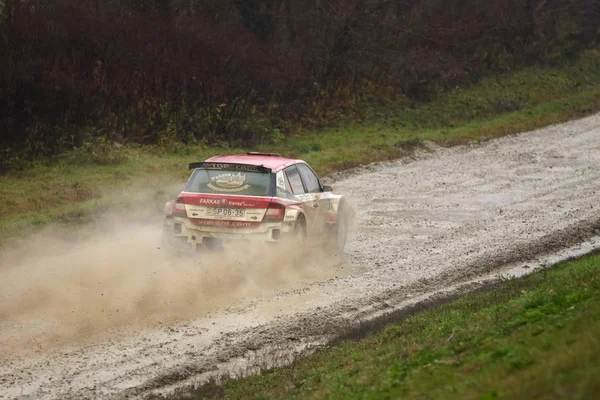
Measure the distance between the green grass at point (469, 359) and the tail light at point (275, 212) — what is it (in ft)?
8.58

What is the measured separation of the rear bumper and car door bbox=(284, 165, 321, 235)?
0.87 metres

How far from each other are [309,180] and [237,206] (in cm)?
215

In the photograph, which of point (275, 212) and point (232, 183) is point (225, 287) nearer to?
point (275, 212)

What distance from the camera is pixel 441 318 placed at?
34.6 feet

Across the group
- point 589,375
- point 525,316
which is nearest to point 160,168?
point 525,316

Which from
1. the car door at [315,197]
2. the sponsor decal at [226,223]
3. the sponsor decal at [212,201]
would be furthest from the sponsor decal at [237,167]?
the car door at [315,197]

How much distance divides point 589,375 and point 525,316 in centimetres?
310

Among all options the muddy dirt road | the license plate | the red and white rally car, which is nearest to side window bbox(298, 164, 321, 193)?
the red and white rally car

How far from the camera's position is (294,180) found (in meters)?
13.9

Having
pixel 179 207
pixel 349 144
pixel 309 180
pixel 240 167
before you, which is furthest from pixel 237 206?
pixel 349 144

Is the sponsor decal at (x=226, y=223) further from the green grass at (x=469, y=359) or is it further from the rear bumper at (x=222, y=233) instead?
the green grass at (x=469, y=359)

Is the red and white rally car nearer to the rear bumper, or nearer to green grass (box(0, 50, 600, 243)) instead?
the rear bumper

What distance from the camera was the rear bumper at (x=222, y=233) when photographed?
500 inches

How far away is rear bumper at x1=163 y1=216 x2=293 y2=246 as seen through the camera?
12.7 metres
